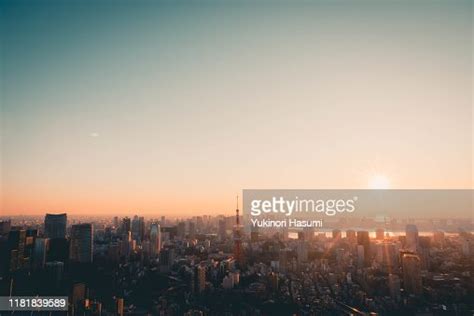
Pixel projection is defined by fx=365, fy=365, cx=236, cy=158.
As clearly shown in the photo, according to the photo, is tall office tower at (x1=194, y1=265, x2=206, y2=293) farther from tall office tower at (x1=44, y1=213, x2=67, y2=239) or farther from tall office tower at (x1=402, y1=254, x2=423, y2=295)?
tall office tower at (x1=402, y1=254, x2=423, y2=295)

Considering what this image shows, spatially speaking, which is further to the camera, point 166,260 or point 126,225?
point 126,225

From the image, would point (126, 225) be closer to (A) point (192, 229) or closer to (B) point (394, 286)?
(A) point (192, 229)

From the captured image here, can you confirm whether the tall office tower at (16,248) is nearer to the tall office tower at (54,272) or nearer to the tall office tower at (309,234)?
the tall office tower at (54,272)

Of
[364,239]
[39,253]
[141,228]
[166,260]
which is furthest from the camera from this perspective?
[141,228]

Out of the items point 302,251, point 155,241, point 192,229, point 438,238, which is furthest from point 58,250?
point 438,238

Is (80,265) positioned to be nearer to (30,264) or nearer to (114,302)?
(30,264)

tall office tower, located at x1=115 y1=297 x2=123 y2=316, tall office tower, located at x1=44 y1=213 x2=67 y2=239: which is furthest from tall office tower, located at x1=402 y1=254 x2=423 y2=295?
tall office tower, located at x1=44 y1=213 x2=67 y2=239

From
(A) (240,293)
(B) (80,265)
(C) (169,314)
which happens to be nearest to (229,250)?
(A) (240,293)
